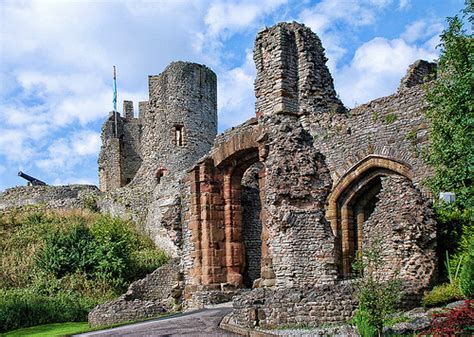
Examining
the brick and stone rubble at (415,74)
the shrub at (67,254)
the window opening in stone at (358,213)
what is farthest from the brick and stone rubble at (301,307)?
the shrub at (67,254)

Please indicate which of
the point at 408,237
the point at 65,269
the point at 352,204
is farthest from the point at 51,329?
the point at 408,237

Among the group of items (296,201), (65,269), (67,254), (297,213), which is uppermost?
(296,201)

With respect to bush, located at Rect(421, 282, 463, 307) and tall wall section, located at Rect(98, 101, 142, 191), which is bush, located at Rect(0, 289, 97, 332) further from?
tall wall section, located at Rect(98, 101, 142, 191)

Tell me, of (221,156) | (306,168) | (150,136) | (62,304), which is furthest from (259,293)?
(150,136)

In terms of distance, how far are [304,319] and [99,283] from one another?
40.3 feet

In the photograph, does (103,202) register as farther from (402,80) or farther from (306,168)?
(306,168)

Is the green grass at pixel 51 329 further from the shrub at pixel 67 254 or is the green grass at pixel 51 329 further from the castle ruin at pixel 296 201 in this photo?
the shrub at pixel 67 254

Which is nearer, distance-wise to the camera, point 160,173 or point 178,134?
point 160,173

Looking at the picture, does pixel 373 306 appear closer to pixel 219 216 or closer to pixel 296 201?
pixel 296 201

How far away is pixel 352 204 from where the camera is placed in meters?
21.2

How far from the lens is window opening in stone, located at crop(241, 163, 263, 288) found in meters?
23.1

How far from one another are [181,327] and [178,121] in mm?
22798

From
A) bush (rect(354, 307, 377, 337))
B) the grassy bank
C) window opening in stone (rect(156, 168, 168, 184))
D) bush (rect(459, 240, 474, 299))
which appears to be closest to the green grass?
the grassy bank

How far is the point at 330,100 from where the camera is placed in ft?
74.2
